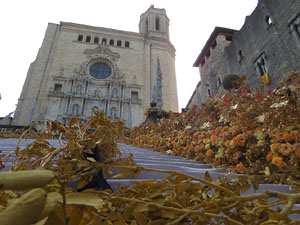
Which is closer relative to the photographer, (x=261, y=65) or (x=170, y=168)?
A: (x=170, y=168)

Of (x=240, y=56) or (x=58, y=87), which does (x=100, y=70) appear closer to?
(x=58, y=87)

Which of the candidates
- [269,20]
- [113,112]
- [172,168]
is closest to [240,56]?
[269,20]

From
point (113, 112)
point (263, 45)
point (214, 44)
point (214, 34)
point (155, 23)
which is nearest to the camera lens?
point (263, 45)

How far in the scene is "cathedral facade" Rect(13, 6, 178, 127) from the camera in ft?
67.5

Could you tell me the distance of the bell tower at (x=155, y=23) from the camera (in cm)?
2895

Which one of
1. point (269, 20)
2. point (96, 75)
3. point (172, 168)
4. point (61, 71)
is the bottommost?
point (172, 168)

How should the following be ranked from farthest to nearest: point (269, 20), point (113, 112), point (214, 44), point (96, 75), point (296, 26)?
point (96, 75) < point (113, 112) < point (214, 44) < point (269, 20) < point (296, 26)

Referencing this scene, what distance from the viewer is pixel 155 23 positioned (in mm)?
30000

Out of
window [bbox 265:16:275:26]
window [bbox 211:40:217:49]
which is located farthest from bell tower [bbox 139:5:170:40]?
window [bbox 265:16:275:26]

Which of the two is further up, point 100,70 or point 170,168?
point 100,70

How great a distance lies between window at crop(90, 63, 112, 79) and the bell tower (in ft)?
32.8

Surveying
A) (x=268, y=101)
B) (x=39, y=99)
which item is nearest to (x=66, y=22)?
(x=39, y=99)

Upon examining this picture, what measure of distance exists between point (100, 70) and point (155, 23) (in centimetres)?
1449

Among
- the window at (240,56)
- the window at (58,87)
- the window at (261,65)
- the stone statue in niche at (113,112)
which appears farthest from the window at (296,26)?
the window at (58,87)
